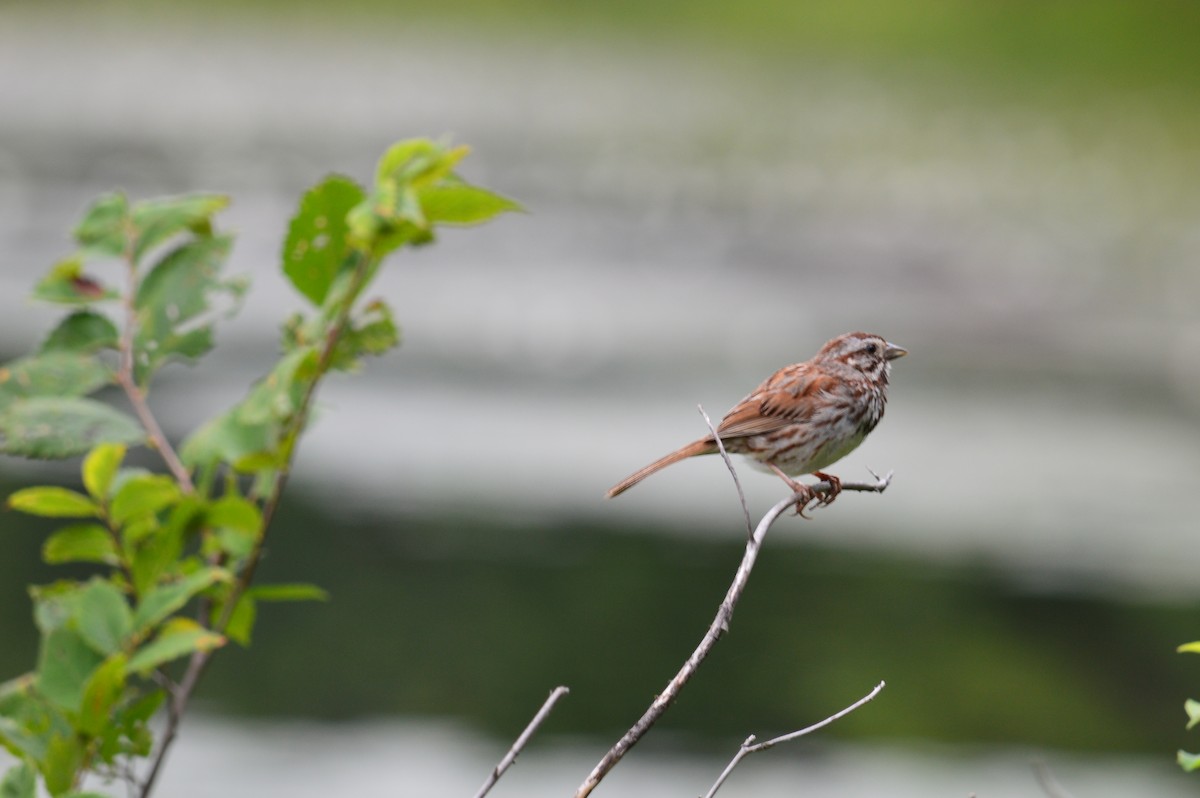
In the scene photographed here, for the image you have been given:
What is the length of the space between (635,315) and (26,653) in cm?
975

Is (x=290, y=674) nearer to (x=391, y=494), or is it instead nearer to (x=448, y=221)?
(x=391, y=494)

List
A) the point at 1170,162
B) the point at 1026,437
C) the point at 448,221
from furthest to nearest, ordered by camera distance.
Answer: the point at 1170,162, the point at 1026,437, the point at 448,221

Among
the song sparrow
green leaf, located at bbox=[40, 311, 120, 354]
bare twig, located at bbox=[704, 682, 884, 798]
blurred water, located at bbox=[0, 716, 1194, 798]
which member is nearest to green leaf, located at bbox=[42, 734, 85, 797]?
green leaf, located at bbox=[40, 311, 120, 354]

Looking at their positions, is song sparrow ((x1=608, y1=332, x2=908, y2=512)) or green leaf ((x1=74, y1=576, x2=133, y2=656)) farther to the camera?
song sparrow ((x1=608, y1=332, x2=908, y2=512))

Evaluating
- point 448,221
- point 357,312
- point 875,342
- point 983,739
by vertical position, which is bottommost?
Answer: point 983,739

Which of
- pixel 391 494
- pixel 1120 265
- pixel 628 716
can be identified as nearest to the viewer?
pixel 628 716

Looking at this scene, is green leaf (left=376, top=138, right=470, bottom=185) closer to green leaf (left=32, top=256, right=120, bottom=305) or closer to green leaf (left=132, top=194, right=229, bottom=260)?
green leaf (left=132, top=194, right=229, bottom=260)

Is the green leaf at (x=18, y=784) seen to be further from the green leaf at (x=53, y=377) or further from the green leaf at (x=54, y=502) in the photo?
the green leaf at (x=53, y=377)

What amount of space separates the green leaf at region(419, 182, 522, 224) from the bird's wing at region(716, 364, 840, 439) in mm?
1630

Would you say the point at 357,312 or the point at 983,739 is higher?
the point at 357,312

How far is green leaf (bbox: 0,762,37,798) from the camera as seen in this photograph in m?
2.13

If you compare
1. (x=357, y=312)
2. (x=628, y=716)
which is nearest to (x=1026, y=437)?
(x=628, y=716)

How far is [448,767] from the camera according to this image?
8555mm

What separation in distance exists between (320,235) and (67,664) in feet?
2.39
